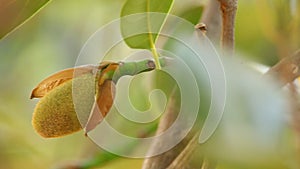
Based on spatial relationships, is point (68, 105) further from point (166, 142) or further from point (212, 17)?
point (212, 17)

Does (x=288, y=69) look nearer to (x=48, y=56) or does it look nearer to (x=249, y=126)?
(x=249, y=126)

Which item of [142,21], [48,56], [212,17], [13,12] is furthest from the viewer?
[48,56]

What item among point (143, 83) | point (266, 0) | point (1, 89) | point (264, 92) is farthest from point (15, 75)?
point (264, 92)

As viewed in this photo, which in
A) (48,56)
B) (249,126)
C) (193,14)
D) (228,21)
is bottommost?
(249,126)

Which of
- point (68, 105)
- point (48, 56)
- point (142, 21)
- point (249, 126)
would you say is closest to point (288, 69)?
point (249, 126)

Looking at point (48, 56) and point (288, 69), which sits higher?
point (48, 56)

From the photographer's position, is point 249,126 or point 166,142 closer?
point 249,126

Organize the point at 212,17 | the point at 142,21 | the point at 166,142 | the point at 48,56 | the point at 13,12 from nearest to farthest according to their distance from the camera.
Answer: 1. the point at 13,12
2. the point at 142,21
3. the point at 166,142
4. the point at 212,17
5. the point at 48,56
